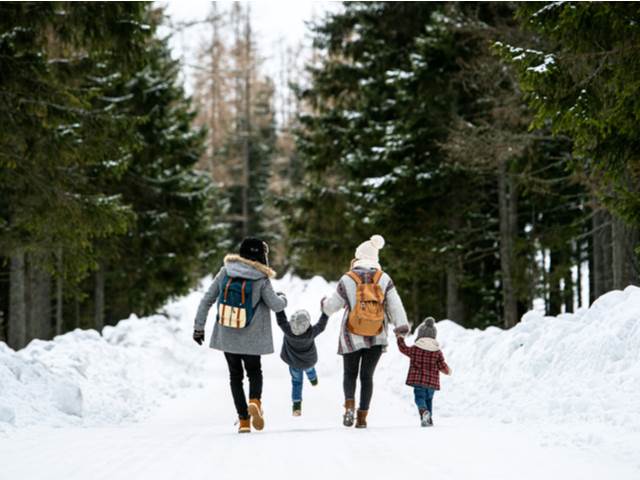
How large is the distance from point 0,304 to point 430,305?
50.5 ft

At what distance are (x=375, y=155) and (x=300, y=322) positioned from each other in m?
10.6

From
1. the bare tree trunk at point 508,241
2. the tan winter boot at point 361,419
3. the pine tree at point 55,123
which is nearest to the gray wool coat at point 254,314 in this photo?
the tan winter boot at point 361,419

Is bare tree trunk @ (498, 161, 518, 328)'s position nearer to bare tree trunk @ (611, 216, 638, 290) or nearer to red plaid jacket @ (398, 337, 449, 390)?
bare tree trunk @ (611, 216, 638, 290)

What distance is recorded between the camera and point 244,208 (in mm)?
47750

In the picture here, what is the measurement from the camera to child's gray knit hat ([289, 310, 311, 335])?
383 inches

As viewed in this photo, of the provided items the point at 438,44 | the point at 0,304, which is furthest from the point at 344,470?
the point at 0,304

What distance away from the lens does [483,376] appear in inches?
416

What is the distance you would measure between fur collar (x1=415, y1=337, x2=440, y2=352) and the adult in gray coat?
182 cm

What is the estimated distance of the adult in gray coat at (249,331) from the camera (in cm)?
744

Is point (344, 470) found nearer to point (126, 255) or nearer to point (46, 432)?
point (46, 432)

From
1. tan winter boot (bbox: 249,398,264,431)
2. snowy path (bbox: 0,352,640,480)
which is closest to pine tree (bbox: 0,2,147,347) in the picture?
snowy path (bbox: 0,352,640,480)

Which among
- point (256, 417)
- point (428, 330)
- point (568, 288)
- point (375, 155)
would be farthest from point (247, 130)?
point (256, 417)

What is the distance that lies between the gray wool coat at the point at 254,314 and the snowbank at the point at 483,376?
2124mm

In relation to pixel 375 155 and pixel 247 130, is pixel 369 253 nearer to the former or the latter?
pixel 375 155
